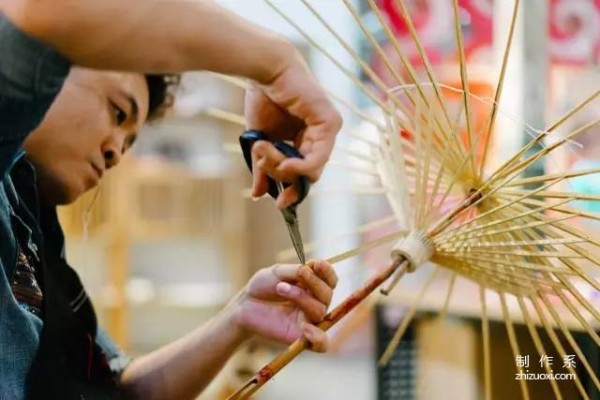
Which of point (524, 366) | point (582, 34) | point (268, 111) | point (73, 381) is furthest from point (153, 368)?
point (582, 34)

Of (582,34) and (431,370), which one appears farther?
(582,34)

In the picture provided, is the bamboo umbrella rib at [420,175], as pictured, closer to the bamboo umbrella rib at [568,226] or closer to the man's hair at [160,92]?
the bamboo umbrella rib at [568,226]

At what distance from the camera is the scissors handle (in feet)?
1.96

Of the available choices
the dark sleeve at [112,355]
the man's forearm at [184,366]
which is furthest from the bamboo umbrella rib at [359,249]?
the dark sleeve at [112,355]

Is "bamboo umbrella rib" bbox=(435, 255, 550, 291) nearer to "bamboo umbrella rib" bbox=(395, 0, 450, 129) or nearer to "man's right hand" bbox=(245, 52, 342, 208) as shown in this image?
"bamboo umbrella rib" bbox=(395, 0, 450, 129)

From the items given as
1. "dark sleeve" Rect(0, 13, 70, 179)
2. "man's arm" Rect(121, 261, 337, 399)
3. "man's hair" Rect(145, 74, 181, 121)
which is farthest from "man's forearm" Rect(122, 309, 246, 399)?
"dark sleeve" Rect(0, 13, 70, 179)

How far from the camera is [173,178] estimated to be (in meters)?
3.81

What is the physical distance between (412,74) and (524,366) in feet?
1.35

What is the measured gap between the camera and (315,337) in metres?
0.74

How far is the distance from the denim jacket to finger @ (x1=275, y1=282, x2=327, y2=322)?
236 millimetres

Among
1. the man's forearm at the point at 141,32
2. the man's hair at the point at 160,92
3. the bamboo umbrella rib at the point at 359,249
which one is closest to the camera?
the man's forearm at the point at 141,32

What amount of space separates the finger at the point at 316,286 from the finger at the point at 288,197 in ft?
0.60

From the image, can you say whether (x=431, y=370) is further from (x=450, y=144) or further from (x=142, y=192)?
(x=142, y=192)

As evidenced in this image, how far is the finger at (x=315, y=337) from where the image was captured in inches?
29.1
